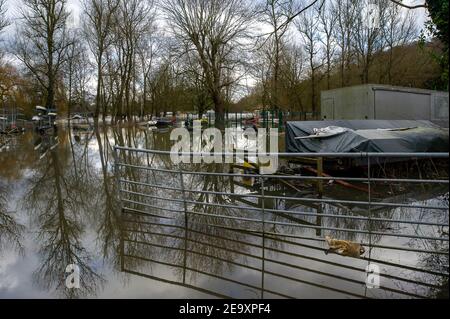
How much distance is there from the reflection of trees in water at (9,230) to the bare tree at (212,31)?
2729cm

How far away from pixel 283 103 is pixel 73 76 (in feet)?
99.0

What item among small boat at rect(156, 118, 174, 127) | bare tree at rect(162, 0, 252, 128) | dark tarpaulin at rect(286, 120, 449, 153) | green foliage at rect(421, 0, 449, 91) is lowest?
dark tarpaulin at rect(286, 120, 449, 153)

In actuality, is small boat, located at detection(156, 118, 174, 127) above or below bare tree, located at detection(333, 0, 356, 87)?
below

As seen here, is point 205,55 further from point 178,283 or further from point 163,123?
point 178,283

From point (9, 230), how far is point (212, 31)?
1156 inches

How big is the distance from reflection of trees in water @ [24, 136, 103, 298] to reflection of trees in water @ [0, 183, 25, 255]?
0.95 feet

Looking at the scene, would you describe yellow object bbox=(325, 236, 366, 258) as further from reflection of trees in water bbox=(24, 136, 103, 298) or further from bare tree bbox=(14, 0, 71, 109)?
bare tree bbox=(14, 0, 71, 109)

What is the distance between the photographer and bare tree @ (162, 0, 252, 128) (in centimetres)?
3259

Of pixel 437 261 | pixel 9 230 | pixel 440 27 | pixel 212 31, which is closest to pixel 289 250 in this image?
pixel 437 261

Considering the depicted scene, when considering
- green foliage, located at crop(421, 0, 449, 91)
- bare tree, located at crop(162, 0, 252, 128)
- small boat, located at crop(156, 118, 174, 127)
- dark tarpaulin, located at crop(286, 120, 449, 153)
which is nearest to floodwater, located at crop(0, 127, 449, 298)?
dark tarpaulin, located at crop(286, 120, 449, 153)

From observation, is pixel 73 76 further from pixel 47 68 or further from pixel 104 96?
pixel 47 68

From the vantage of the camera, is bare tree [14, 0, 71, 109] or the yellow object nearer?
the yellow object

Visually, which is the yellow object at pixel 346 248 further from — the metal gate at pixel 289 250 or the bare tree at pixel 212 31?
the bare tree at pixel 212 31

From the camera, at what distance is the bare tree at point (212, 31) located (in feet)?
107
